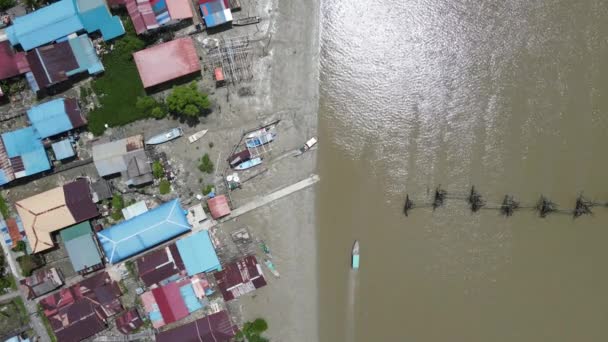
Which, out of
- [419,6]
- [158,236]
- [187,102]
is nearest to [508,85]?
[419,6]

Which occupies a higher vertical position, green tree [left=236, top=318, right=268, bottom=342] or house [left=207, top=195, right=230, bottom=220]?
house [left=207, top=195, right=230, bottom=220]

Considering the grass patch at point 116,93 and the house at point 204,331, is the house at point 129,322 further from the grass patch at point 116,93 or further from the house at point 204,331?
the grass patch at point 116,93

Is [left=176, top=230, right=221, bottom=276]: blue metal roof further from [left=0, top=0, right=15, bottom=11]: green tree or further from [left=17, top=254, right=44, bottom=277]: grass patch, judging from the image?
[left=0, top=0, right=15, bottom=11]: green tree

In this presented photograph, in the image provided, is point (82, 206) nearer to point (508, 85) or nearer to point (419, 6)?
point (419, 6)

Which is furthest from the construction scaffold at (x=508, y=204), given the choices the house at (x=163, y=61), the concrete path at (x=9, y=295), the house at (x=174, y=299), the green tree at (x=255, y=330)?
the concrete path at (x=9, y=295)

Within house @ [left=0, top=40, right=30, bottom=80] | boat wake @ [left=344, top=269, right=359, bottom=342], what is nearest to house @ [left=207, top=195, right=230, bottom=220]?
boat wake @ [left=344, top=269, right=359, bottom=342]

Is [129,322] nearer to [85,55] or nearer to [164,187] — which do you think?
[164,187]
